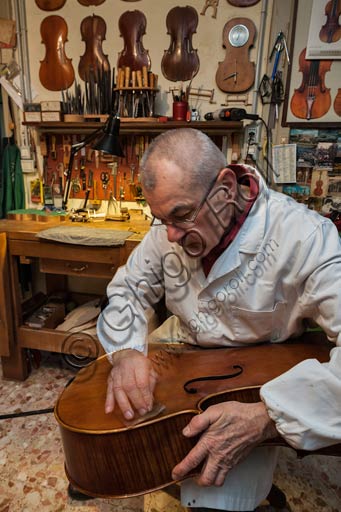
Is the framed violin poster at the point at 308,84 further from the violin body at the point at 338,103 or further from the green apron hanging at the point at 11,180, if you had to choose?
the green apron hanging at the point at 11,180

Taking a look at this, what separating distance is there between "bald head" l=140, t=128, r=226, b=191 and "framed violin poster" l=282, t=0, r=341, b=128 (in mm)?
1316

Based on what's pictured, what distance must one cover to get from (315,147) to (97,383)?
1.78 meters

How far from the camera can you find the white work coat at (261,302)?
0.69m

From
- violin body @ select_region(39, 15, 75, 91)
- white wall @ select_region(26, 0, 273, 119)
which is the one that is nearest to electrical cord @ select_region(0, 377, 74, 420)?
white wall @ select_region(26, 0, 273, 119)

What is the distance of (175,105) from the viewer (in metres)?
1.86

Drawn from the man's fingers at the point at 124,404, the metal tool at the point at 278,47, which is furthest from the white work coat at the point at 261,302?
the metal tool at the point at 278,47

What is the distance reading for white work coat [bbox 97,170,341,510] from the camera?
0.69 m

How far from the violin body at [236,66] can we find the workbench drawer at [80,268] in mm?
1293

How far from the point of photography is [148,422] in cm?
72

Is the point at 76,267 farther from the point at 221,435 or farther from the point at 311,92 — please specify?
the point at 311,92

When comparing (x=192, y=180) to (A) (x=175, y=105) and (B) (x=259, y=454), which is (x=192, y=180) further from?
(A) (x=175, y=105)

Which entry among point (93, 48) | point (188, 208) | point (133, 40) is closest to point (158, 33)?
point (133, 40)

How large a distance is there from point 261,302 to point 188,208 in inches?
14.7

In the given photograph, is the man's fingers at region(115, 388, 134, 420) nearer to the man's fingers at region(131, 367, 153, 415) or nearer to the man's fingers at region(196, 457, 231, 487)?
the man's fingers at region(131, 367, 153, 415)
